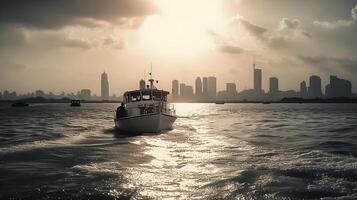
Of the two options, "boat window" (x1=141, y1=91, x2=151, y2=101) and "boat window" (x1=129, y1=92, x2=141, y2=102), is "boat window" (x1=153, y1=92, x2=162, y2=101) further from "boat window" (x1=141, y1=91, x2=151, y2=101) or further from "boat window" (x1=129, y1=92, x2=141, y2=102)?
"boat window" (x1=129, y1=92, x2=141, y2=102)

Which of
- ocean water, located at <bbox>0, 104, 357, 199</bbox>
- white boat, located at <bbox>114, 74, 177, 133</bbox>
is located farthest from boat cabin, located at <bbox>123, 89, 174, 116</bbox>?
ocean water, located at <bbox>0, 104, 357, 199</bbox>

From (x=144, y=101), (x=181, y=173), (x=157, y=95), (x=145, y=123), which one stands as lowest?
(x=181, y=173)

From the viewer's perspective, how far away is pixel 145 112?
1475 inches

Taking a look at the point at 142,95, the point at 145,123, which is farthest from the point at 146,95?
the point at 145,123

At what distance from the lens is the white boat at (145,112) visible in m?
36.4

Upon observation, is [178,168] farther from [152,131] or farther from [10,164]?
[152,131]

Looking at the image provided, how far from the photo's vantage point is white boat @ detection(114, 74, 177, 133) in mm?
36406

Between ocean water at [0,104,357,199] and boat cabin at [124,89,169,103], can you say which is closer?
ocean water at [0,104,357,199]

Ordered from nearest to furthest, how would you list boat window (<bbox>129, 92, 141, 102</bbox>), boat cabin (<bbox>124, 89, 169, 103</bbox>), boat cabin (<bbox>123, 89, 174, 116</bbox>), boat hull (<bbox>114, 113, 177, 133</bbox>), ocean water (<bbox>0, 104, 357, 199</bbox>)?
ocean water (<bbox>0, 104, 357, 199</bbox>), boat hull (<bbox>114, 113, 177, 133</bbox>), boat cabin (<bbox>123, 89, 174, 116</bbox>), boat cabin (<bbox>124, 89, 169, 103</bbox>), boat window (<bbox>129, 92, 141, 102</bbox>)

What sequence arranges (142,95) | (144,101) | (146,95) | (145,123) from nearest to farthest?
1. (145,123)
2. (144,101)
3. (142,95)
4. (146,95)

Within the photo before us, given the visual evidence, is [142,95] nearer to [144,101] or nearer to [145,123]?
[144,101]

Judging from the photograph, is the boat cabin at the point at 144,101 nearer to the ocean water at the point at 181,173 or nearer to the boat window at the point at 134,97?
the boat window at the point at 134,97

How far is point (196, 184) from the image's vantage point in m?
13.2

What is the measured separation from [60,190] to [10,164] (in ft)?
22.3
